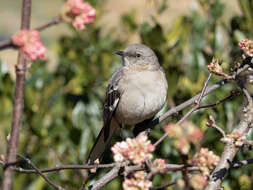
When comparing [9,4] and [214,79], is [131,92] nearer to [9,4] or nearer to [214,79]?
[214,79]

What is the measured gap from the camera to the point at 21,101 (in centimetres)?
129

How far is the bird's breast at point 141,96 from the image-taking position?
4430 millimetres

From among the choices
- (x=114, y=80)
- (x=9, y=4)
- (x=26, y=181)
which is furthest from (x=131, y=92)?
(x=9, y=4)

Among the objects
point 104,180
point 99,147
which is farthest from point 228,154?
point 99,147

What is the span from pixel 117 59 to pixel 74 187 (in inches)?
78.0

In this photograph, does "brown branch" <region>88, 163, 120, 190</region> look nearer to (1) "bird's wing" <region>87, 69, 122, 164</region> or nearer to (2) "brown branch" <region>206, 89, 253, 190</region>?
(2) "brown branch" <region>206, 89, 253, 190</region>

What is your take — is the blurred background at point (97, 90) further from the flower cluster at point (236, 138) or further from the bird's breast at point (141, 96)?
the flower cluster at point (236, 138)

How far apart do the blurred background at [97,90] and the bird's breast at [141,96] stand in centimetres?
15

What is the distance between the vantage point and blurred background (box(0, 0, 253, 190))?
4.09 meters

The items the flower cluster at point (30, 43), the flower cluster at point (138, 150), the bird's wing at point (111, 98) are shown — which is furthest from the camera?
the bird's wing at point (111, 98)

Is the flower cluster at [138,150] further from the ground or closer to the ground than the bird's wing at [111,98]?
closer to the ground

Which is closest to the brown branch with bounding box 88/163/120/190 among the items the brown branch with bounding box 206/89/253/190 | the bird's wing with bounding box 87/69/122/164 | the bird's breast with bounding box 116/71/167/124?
the brown branch with bounding box 206/89/253/190

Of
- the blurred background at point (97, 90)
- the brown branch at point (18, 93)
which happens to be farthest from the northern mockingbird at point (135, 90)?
the brown branch at point (18, 93)

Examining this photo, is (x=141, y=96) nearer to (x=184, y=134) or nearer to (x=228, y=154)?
(x=228, y=154)
